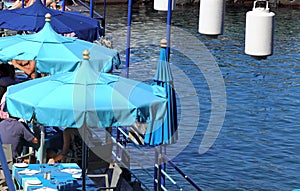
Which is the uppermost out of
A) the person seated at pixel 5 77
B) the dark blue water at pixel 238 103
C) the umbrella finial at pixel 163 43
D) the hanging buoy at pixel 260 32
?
the hanging buoy at pixel 260 32

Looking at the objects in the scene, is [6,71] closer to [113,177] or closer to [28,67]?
[28,67]

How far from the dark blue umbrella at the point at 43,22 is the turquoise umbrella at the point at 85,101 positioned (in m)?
4.75

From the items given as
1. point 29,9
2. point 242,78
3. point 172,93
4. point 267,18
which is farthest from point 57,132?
point 242,78

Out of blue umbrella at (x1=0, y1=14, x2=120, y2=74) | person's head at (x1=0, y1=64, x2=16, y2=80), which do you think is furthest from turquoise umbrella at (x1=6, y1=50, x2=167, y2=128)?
person's head at (x1=0, y1=64, x2=16, y2=80)

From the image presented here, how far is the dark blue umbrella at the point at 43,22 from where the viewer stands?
1313 cm

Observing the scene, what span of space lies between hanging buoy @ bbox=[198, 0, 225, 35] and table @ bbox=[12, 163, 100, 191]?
2.61 meters

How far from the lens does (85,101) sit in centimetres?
782

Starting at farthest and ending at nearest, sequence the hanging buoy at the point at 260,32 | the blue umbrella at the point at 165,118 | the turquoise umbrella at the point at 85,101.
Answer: the blue umbrella at the point at 165,118
the turquoise umbrella at the point at 85,101
the hanging buoy at the point at 260,32

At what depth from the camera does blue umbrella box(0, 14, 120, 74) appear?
10.5m

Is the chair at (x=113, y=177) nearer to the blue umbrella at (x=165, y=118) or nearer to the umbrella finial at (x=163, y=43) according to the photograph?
the blue umbrella at (x=165, y=118)

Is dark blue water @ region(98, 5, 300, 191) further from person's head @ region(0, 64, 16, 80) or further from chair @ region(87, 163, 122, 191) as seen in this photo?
person's head @ region(0, 64, 16, 80)

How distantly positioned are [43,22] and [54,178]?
208 inches

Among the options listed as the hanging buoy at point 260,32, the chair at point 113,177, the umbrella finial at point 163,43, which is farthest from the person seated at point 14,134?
the hanging buoy at point 260,32

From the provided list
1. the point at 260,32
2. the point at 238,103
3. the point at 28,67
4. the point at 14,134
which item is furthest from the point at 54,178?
the point at 238,103
